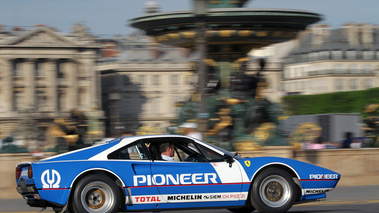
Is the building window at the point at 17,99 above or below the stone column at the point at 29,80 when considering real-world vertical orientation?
below

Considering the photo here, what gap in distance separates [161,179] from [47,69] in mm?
96913

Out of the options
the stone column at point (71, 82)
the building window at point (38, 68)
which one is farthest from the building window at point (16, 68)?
the stone column at point (71, 82)

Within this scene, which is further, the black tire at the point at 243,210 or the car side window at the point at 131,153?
the black tire at the point at 243,210

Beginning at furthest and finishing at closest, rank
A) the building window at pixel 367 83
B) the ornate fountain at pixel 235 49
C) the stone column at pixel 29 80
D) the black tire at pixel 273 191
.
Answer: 1. the building window at pixel 367 83
2. the stone column at pixel 29 80
3. the ornate fountain at pixel 235 49
4. the black tire at pixel 273 191

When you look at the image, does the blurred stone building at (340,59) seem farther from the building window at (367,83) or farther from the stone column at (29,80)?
the stone column at (29,80)

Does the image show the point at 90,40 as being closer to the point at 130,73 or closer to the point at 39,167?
the point at 130,73

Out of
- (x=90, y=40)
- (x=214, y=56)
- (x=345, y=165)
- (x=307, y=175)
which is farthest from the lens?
(x=90, y=40)

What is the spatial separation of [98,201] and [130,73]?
10487 centimetres

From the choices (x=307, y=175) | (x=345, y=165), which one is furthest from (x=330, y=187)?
(x=345, y=165)

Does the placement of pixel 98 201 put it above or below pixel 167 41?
below

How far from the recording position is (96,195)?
31.6ft

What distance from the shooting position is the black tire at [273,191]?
394 inches

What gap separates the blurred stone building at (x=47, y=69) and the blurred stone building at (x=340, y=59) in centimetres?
3089

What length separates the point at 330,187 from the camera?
1043 cm
